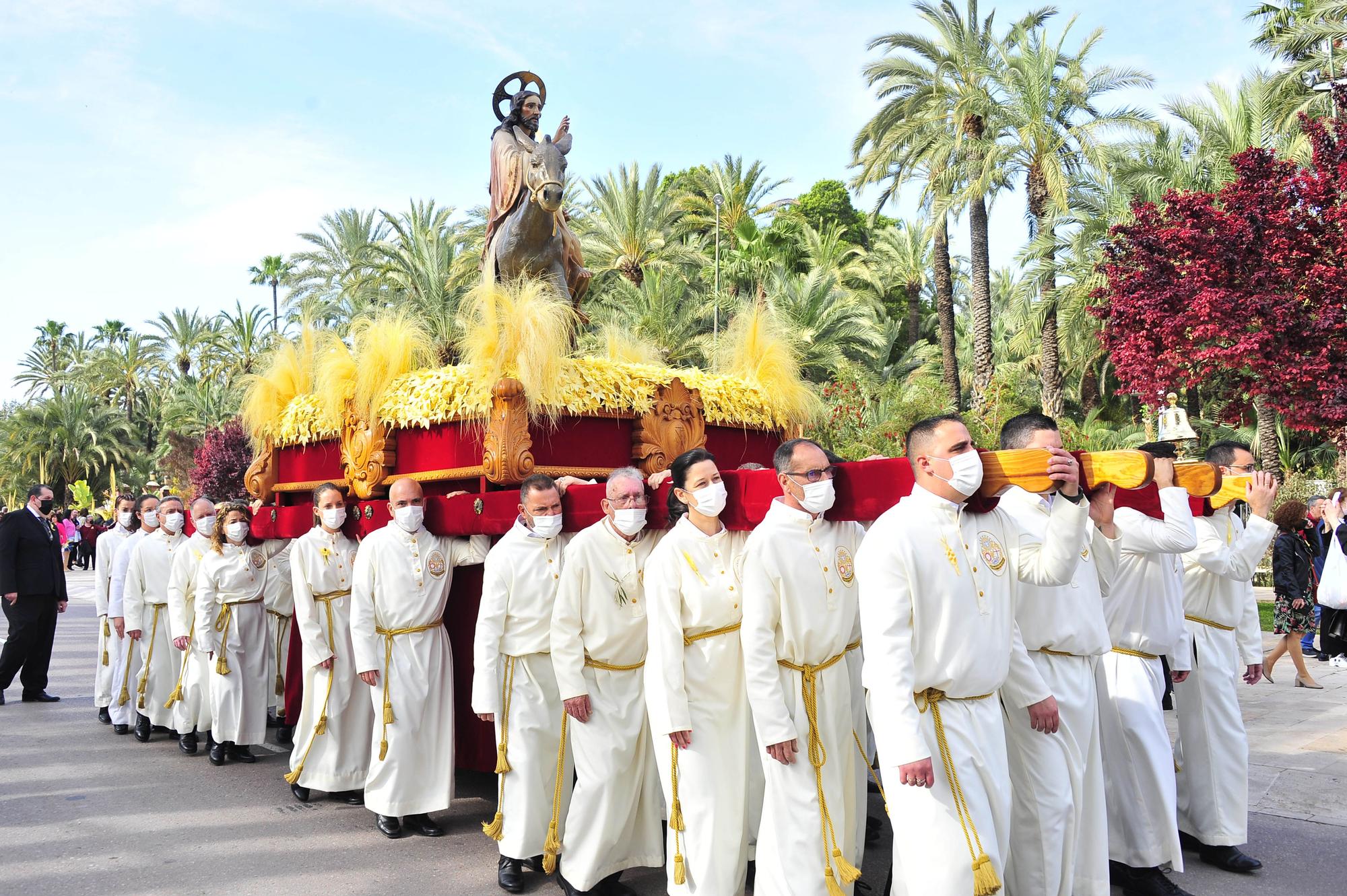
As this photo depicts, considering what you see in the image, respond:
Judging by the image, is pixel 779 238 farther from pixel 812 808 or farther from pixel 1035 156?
pixel 812 808

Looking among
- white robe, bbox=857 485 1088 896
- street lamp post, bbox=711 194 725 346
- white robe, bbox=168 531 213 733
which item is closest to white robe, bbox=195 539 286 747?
white robe, bbox=168 531 213 733

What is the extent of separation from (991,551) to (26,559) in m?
9.26

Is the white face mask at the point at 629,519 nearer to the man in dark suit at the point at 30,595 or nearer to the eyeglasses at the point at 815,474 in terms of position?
the eyeglasses at the point at 815,474

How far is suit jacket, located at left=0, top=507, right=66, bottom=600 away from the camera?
9.69 meters

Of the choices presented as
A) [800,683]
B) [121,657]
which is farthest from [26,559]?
[800,683]

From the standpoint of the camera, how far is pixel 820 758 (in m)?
4.18

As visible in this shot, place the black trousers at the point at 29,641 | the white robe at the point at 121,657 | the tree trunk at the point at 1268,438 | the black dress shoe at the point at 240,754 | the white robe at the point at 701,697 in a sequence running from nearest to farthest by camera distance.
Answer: the white robe at the point at 701,697 → the black dress shoe at the point at 240,754 → the white robe at the point at 121,657 → the black trousers at the point at 29,641 → the tree trunk at the point at 1268,438

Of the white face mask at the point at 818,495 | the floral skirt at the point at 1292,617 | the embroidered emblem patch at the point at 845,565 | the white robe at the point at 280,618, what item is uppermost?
the white face mask at the point at 818,495

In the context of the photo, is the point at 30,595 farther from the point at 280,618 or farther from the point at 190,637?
the point at 280,618

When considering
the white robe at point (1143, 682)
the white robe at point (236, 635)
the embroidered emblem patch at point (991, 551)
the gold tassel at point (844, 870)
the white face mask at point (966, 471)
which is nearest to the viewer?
the white face mask at point (966, 471)

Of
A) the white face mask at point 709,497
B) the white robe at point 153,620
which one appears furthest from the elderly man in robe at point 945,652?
the white robe at point 153,620

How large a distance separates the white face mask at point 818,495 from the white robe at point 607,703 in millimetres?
1006

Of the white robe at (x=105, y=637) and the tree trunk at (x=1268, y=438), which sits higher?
the tree trunk at (x=1268, y=438)

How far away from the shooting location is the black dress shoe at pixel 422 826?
18.9ft
